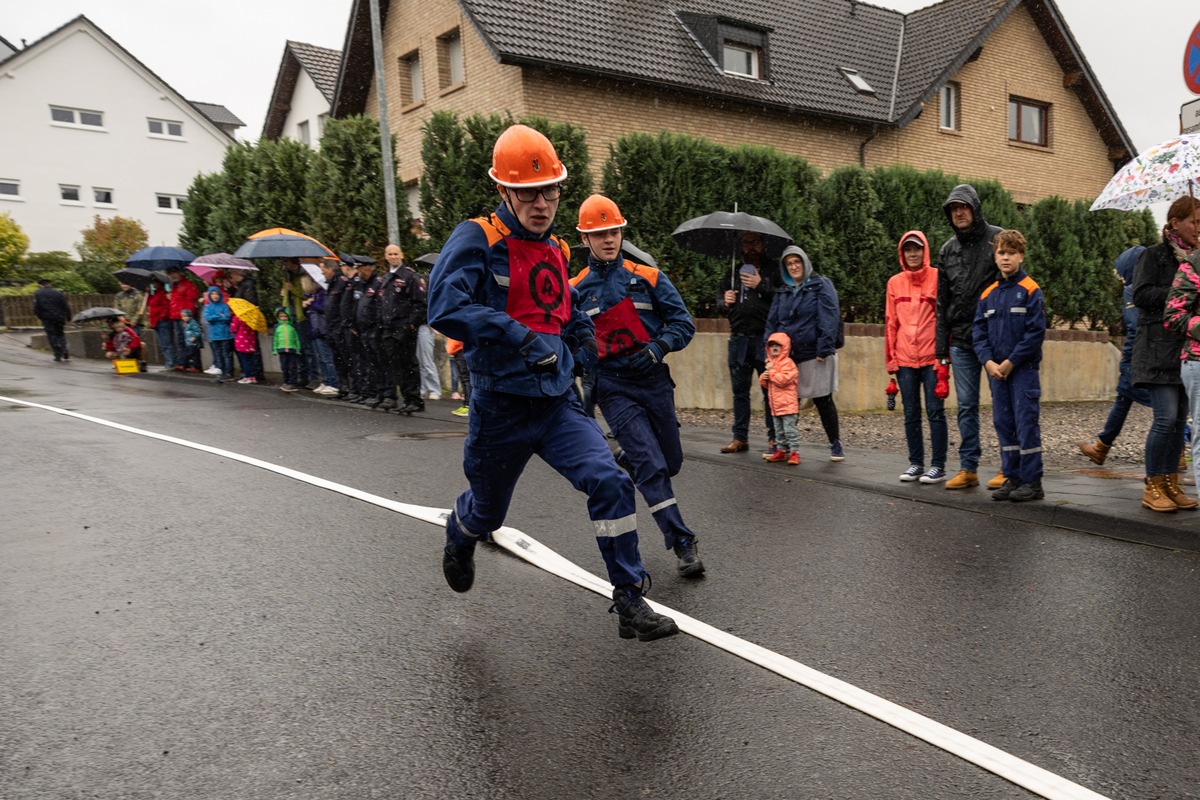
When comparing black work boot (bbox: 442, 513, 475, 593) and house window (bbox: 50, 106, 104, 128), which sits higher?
house window (bbox: 50, 106, 104, 128)

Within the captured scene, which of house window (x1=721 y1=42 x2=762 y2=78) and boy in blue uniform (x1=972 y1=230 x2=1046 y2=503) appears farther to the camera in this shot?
house window (x1=721 y1=42 x2=762 y2=78)

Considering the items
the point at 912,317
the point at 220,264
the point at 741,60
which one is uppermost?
the point at 741,60

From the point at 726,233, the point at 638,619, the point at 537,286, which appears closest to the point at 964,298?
the point at 726,233

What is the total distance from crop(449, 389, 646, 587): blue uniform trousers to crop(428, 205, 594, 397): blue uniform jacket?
0.11 meters

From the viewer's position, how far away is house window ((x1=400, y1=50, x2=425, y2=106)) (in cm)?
2377

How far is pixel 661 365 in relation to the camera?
5.47m

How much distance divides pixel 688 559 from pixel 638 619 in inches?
45.6

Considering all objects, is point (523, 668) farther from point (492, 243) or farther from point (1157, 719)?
point (1157, 719)

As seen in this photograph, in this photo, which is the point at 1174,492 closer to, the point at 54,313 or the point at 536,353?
the point at 536,353

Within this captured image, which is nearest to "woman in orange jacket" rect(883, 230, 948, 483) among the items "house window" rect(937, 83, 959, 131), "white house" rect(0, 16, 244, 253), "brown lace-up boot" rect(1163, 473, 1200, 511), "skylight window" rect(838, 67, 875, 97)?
"brown lace-up boot" rect(1163, 473, 1200, 511)

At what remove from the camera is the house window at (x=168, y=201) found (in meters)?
46.2

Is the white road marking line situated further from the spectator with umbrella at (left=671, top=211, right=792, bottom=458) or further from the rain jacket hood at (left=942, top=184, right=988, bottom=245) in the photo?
the rain jacket hood at (left=942, top=184, right=988, bottom=245)

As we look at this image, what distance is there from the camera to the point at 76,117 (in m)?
44.0

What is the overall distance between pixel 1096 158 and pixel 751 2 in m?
12.3
